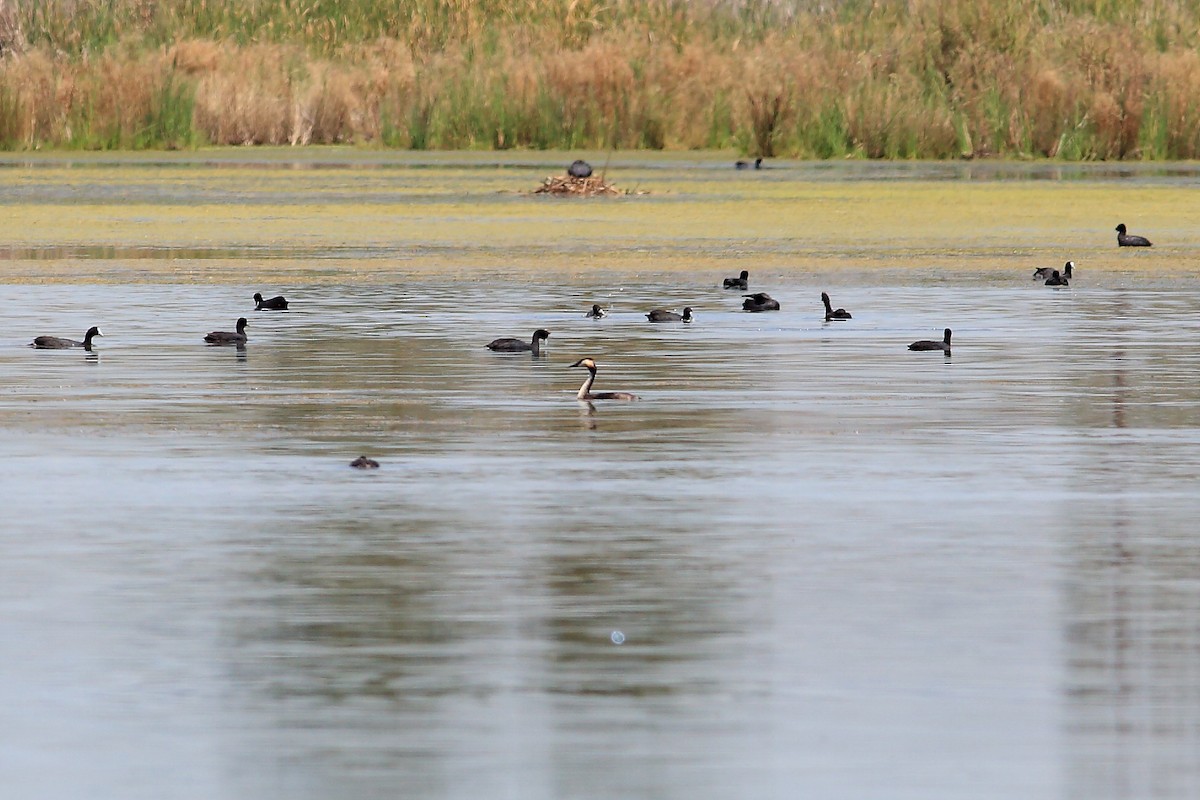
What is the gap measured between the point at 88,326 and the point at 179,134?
24.0 meters

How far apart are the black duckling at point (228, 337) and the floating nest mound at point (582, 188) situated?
52.2 ft

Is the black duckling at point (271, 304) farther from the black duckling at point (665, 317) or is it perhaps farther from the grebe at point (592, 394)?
the grebe at point (592, 394)

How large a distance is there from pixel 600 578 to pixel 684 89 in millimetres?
33695

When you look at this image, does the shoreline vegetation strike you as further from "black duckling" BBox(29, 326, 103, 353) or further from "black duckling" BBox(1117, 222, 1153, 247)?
"black duckling" BBox(29, 326, 103, 353)

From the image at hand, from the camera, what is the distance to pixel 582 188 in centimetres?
3262

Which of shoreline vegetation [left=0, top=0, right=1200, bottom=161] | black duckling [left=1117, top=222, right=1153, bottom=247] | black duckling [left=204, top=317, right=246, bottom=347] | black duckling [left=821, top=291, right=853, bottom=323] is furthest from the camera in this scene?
shoreline vegetation [left=0, top=0, right=1200, bottom=161]

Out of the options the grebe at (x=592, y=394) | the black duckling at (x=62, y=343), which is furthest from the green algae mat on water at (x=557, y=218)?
the grebe at (x=592, y=394)

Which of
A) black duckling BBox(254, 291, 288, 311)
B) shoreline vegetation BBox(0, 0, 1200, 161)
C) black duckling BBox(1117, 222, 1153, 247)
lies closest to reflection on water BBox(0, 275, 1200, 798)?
black duckling BBox(254, 291, 288, 311)

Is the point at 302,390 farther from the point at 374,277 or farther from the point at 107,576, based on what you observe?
the point at 374,277

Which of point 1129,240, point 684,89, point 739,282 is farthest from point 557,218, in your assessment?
point 684,89

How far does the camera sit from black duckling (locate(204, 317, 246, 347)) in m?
16.6

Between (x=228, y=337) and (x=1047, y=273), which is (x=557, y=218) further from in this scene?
(x=228, y=337)

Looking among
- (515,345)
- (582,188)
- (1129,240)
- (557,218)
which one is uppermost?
(582,188)

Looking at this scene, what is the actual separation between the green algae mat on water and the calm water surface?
7.93 meters
